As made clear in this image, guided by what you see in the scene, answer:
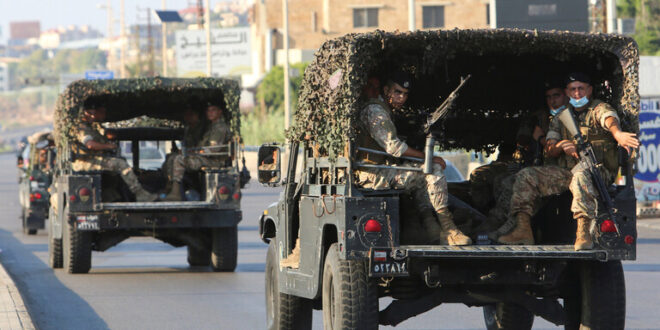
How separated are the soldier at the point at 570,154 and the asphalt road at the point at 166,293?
273 centimetres

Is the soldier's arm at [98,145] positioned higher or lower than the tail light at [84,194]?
higher

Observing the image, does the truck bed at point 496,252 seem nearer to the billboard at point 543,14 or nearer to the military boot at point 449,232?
the military boot at point 449,232

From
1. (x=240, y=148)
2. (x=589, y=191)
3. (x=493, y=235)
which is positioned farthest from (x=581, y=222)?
(x=240, y=148)

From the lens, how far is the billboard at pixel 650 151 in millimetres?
26547

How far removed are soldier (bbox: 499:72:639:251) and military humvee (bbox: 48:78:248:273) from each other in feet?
26.7

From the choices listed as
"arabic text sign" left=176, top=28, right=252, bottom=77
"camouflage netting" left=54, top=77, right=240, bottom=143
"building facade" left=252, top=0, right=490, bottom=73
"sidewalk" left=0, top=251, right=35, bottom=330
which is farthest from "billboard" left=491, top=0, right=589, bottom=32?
"arabic text sign" left=176, top=28, right=252, bottom=77

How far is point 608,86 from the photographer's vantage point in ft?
34.8

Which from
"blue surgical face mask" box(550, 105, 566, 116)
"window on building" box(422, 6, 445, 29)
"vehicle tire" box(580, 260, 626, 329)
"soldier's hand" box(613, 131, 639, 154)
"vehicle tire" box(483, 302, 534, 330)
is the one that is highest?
"window on building" box(422, 6, 445, 29)

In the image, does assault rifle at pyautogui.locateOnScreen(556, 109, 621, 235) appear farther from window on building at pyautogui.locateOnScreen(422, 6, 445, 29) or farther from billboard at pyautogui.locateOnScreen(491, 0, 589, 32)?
window on building at pyautogui.locateOnScreen(422, 6, 445, 29)

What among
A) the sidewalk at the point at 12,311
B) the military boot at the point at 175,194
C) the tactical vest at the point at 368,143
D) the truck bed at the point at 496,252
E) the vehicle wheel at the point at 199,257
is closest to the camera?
the truck bed at the point at 496,252

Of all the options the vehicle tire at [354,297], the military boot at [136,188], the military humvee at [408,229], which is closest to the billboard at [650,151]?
the military boot at [136,188]

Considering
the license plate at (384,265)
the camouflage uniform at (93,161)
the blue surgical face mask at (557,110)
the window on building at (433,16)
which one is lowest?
the license plate at (384,265)

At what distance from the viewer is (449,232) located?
9.55m

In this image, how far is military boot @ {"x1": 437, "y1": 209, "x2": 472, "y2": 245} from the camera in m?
9.43
